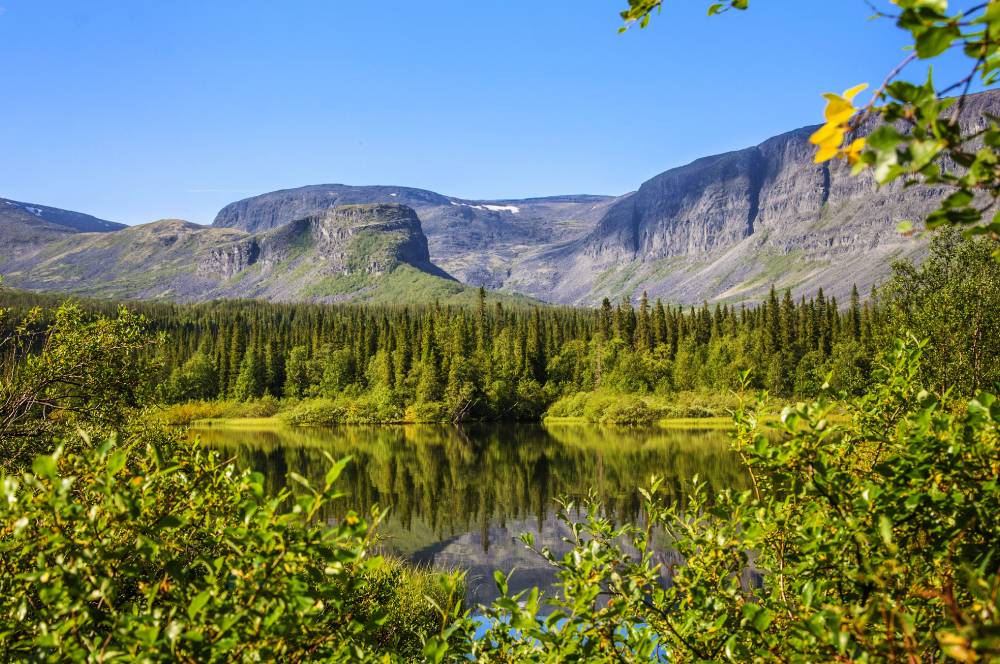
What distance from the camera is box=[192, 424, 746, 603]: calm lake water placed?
94.2 ft

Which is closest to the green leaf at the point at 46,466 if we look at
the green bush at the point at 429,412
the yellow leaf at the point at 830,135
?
the yellow leaf at the point at 830,135

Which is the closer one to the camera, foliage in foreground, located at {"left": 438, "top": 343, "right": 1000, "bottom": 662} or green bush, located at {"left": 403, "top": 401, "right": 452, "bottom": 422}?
foliage in foreground, located at {"left": 438, "top": 343, "right": 1000, "bottom": 662}

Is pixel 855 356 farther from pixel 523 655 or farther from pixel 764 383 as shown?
pixel 523 655

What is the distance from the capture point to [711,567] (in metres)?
4.41

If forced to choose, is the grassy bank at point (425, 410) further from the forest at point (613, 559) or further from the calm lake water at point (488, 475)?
the forest at point (613, 559)

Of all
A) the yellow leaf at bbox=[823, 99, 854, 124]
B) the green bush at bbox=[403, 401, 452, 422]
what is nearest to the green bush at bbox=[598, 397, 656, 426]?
the green bush at bbox=[403, 401, 452, 422]

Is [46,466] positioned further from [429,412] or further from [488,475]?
[429,412]

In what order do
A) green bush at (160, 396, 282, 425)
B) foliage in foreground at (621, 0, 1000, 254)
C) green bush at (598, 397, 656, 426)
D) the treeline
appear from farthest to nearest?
green bush at (160, 396, 282, 425) < the treeline < green bush at (598, 397, 656, 426) < foliage in foreground at (621, 0, 1000, 254)

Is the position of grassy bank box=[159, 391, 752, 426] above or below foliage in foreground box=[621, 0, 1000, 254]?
below

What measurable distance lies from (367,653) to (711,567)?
2.41 m

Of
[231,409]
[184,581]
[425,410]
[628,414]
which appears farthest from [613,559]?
[231,409]

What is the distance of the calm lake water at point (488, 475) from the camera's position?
94.2ft

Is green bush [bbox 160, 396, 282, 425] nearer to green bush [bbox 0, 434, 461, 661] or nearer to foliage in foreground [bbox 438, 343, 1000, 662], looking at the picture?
green bush [bbox 0, 434, 461, 661]

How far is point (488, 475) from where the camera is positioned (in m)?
45.1
